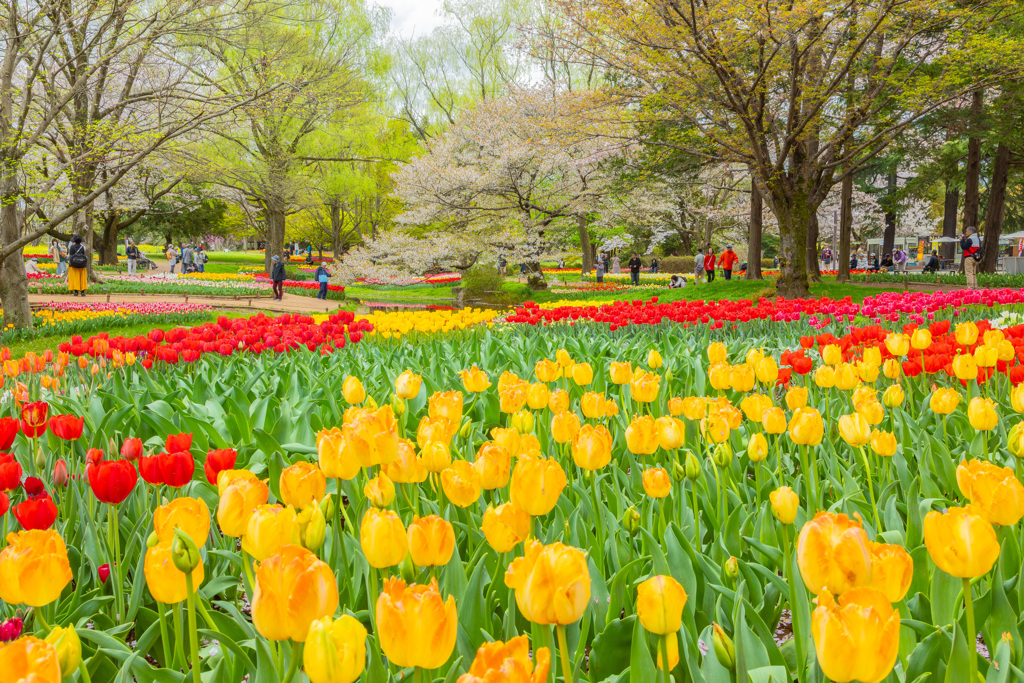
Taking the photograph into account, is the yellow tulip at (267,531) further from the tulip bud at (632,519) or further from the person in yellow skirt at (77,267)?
the person in yellow skirt at (77,267)

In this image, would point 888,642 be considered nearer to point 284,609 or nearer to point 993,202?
point 284,609

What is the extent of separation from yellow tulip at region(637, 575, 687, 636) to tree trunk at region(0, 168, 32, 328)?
34.6 ft

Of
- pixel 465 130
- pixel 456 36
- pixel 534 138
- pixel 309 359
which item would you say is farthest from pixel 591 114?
pixel 456 36

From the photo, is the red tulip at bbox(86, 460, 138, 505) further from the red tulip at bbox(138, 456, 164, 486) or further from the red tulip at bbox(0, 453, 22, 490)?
the red tulip at bbox(0, 453, 22, 490)

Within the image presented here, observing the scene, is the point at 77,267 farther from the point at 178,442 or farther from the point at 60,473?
the point at 178,442

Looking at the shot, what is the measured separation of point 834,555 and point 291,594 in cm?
64

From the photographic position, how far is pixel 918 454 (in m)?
2.00

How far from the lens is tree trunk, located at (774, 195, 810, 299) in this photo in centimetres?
1303

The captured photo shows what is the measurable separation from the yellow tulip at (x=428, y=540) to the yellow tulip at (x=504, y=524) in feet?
0.38

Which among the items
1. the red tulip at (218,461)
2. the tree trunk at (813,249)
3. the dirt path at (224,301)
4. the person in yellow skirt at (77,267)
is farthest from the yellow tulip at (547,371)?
the tree trunk at (813,249)

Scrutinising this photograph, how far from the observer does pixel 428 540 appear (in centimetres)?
97

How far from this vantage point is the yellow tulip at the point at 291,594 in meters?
0.73

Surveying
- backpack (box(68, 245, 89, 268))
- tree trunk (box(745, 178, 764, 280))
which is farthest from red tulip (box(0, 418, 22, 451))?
tree trunk (box(745, 178, 764, 280))

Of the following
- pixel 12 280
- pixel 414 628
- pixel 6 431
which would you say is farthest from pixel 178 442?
pixel 12 280
